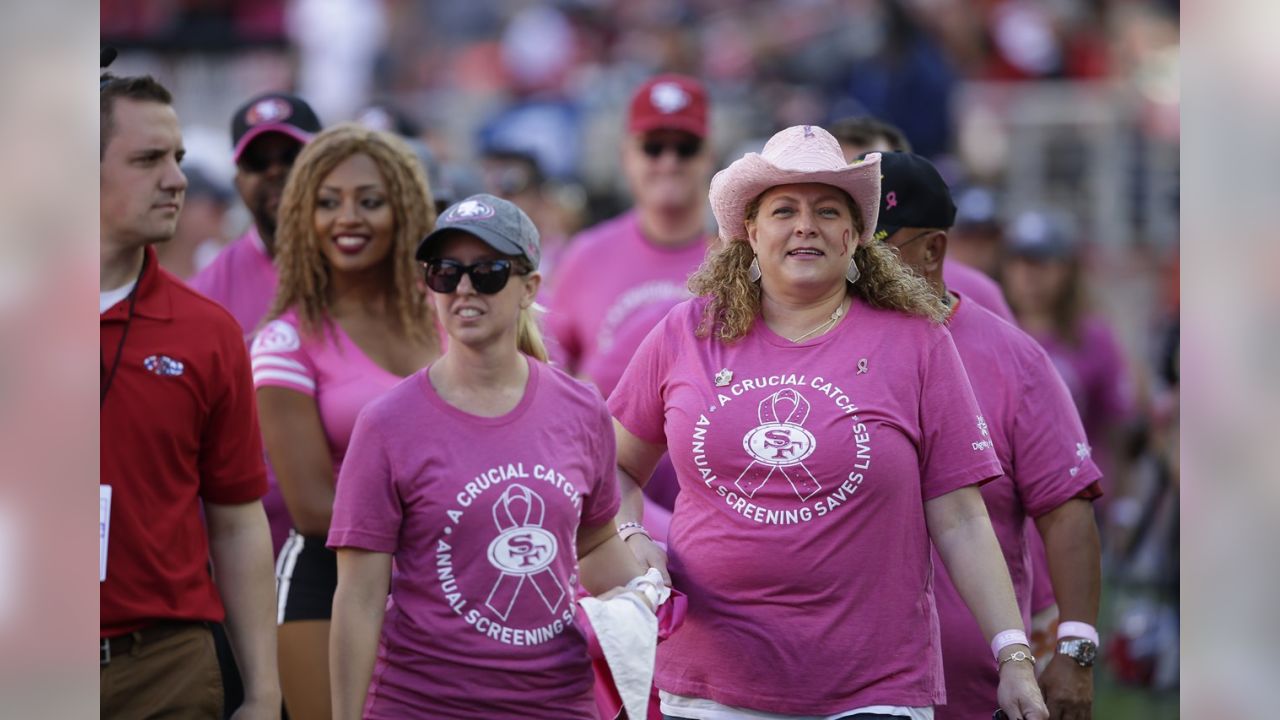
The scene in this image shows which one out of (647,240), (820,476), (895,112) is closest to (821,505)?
(820,476)

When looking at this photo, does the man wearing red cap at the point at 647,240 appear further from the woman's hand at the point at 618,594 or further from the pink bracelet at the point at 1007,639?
the pink bracelet at the point at 1007,639

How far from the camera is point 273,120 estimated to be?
19.4 ft

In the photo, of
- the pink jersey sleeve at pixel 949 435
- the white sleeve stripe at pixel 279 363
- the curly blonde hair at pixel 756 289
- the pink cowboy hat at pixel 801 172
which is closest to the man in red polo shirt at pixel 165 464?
the white sleeve stripe at pixel 279 363

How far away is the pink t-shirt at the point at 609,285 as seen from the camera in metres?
6.81

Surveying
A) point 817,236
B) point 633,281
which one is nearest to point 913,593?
point 817,236

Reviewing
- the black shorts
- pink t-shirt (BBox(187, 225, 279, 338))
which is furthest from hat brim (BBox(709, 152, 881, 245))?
pink t-shirt (BBox(187, 225, 279, 338))

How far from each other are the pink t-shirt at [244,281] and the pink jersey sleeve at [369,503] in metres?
1.90

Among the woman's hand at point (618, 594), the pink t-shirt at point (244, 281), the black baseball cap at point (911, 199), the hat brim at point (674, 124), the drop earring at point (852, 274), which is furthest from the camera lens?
the hat brim at point (674, 124)

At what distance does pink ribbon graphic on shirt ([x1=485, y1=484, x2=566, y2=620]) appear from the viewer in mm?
3807

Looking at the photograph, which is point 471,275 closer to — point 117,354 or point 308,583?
point 117,354

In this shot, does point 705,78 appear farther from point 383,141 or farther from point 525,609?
point 525,609
